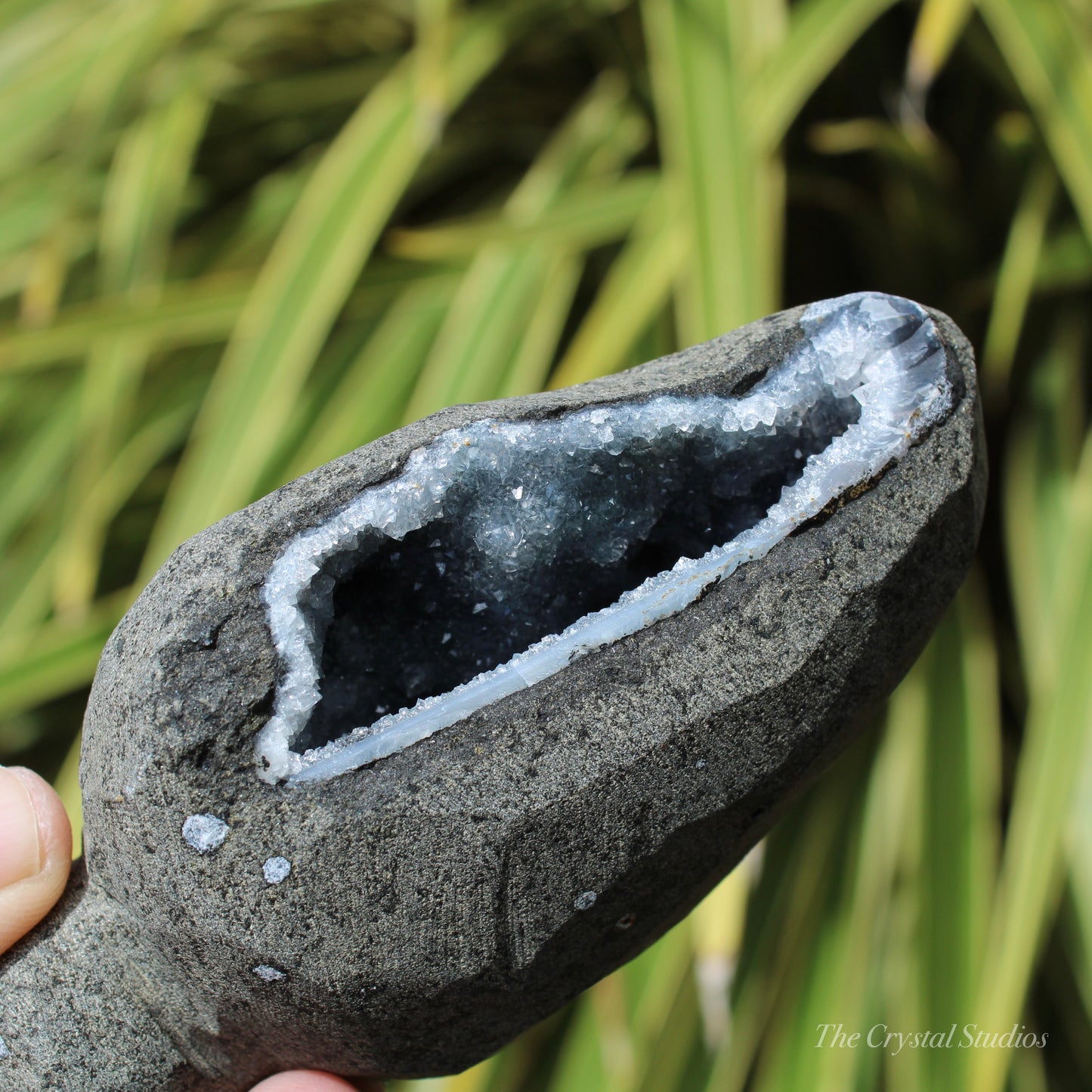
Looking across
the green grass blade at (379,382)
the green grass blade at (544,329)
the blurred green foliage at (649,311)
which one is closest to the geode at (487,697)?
the blurred green foliage at (649,311)

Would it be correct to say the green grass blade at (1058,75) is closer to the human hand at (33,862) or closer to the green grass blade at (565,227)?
the green grass blade at (565,227)

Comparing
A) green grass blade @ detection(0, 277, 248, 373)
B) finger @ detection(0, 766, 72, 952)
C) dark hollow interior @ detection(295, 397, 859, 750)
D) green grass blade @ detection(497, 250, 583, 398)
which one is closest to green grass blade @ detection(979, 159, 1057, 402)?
green grass blade @ detection(497, 250, 583, 398)

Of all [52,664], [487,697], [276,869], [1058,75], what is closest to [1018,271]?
[1058,75]

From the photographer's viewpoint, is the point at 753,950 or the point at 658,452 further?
the point at 753,950

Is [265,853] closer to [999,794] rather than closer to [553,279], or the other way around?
[553,279]

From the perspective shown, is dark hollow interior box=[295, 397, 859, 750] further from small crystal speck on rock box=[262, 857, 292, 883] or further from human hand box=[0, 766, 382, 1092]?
human hand box=[0, 766, 382, 1092]

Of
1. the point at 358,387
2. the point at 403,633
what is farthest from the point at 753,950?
the point at 358,387
